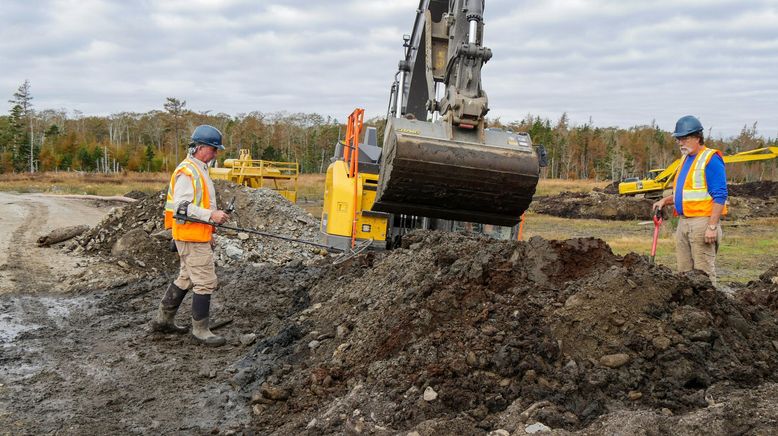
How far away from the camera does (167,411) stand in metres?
4.36

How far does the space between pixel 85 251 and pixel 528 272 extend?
9.41 metres

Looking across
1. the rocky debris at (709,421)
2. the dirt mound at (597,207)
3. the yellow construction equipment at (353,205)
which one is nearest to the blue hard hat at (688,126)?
the rocky debris at (709,421)

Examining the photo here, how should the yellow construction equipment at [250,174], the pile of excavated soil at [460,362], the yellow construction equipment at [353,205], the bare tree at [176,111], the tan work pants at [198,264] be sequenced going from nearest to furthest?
the pile of excavated soil at [460,362] < the tan work pants at [198,264] < the yellow construction equipment at [353,205] < the yellow construction equipment at [250,174] < the bare tree at [176,111]

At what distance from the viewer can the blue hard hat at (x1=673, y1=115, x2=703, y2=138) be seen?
5527 millimetres

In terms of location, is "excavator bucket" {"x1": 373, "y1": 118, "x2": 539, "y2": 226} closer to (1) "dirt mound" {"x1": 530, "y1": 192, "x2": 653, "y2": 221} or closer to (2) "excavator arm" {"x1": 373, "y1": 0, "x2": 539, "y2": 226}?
(2) "excavator arm" {"x1": 373, "y1": 0, "x2": 539, "y2": 226}

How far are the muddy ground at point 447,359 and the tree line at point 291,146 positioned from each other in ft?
187

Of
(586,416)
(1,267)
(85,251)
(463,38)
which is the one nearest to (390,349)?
(586,416)

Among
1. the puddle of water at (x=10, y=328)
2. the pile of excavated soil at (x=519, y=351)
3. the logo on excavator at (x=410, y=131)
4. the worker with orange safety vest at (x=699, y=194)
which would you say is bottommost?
the puddle of water at (x=10, y=328)

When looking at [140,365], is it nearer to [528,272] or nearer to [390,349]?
[390,349]

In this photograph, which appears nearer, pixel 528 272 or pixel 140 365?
pixel 528 272

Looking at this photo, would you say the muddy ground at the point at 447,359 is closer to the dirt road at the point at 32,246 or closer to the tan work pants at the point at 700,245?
the tan work pants at the point at 700,245

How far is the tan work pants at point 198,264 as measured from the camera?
228 inches

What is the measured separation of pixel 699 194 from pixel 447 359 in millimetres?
3100

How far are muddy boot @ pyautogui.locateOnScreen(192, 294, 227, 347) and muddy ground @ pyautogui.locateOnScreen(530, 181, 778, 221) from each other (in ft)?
75.0
